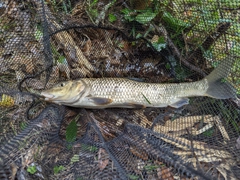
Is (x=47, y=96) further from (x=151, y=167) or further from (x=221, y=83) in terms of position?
(x=221, y=83)

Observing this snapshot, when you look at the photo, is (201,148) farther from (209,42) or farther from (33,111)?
(33,111)

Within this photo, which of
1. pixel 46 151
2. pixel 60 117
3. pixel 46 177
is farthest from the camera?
pixel 60 117

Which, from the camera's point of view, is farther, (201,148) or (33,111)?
(33,111)

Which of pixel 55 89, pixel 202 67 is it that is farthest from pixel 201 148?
pixel 55 89

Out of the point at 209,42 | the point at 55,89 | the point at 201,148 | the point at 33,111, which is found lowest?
the point at 33,111

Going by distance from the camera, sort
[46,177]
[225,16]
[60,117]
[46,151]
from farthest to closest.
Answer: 1. [225,16]
2. [60,117]
3. [46,151]
4. [46,177]

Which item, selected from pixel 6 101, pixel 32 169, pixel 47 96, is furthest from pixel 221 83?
pixel 6 101

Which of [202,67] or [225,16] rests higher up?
[225,16]
